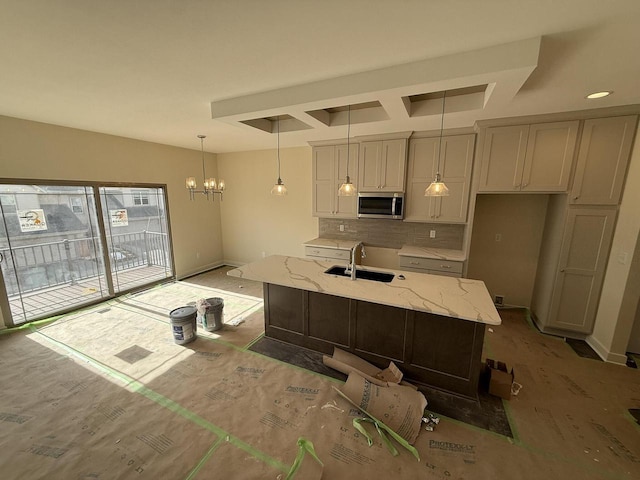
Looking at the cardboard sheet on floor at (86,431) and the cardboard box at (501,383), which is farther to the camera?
the cardboard box at (501,383)

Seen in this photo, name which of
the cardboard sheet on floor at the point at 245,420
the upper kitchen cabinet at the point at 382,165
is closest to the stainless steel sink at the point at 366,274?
the cardboard sheet on floor at the point at 245,420

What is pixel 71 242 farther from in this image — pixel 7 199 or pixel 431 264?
pixel 431 264

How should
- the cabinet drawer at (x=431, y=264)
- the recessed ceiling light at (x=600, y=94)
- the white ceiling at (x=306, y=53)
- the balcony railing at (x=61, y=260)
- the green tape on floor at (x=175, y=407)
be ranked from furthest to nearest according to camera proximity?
the cabinet drawer at (x=431, y=264) < the balcony railing at (x=61, y=260) < the recessed ceiling light at (x=600, y=94) < the green tape on floor at (x=175, y=407) < the white ceiling at (x=306, y=53)

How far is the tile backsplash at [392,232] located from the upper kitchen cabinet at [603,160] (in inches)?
56.1

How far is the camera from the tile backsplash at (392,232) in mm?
4125

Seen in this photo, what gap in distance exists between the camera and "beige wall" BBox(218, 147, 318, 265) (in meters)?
5.28

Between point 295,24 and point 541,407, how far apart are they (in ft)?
11.5

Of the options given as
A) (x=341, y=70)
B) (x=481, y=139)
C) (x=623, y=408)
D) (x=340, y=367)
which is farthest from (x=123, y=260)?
(x=623, y=408)

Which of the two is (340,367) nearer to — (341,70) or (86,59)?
(341,70)

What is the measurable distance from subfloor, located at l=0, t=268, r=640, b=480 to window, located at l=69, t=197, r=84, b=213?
1.87 metres

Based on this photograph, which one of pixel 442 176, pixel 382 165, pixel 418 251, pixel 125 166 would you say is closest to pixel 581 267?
pixel 418 251

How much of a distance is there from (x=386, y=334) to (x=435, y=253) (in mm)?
1868

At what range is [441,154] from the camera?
3779mm

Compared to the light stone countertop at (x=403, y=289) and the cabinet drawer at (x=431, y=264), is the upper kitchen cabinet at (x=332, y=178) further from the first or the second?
the light stone countertop at (x=403, y=289)
